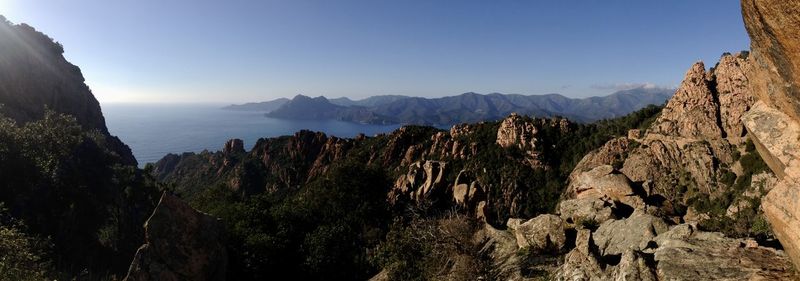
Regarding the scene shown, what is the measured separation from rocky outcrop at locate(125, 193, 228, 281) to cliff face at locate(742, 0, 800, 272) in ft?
80.1

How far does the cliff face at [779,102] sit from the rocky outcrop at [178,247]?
80.1 ft

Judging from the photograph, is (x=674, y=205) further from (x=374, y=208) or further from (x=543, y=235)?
(x=543, y=235)

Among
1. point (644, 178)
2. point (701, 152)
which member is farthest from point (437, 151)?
point (701, 152)

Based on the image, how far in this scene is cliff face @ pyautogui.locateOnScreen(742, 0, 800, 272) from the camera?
26.0 ft

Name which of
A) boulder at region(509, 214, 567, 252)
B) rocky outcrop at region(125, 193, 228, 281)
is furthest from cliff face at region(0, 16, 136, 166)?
boulder at region(509, 214, 567, 252)

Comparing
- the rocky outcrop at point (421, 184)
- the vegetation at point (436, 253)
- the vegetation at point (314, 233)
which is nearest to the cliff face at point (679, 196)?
the vegetation at point (436, 253)

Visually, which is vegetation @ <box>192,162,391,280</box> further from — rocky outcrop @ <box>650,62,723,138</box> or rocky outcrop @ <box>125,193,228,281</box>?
rocky outcrop @ <box>650,62,723,138</box>

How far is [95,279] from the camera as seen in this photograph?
34688 millimetres

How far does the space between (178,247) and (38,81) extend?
12331cm

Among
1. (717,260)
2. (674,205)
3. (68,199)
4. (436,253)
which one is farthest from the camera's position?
(68,199)

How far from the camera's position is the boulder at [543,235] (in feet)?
60.1

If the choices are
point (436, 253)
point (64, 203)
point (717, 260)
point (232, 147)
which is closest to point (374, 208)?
point (436, 253)

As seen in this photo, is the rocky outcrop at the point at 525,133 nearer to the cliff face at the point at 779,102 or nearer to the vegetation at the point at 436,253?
the vegetation at the point at 436,253

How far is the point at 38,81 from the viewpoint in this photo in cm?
10981
